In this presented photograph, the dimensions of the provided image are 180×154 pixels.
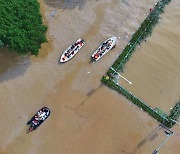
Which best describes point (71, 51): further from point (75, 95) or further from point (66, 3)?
point (66, 3)

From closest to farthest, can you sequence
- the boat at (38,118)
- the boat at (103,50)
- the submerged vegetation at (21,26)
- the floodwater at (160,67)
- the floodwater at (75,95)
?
the submerged vegetation at (21,26) → the floodwater at (75,95) → the boat at (38,118) → the floodwater at (160,67) → the boat at (103,50)

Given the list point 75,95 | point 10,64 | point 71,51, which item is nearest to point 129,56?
point 71,51

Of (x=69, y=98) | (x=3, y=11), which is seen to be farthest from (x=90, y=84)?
(x=3, y=11)

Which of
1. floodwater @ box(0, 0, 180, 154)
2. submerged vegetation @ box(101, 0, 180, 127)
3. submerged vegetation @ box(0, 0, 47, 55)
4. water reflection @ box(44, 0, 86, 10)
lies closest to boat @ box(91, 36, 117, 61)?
floodwater @ box(0, 0, 180, 154)

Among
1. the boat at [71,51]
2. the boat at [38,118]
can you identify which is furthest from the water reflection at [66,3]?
the boat at [38,118]

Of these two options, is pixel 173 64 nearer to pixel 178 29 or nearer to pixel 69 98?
pixel 178 29

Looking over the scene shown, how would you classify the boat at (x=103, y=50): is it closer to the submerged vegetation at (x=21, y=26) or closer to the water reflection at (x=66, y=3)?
the water reflection at (x=66, y=3)
